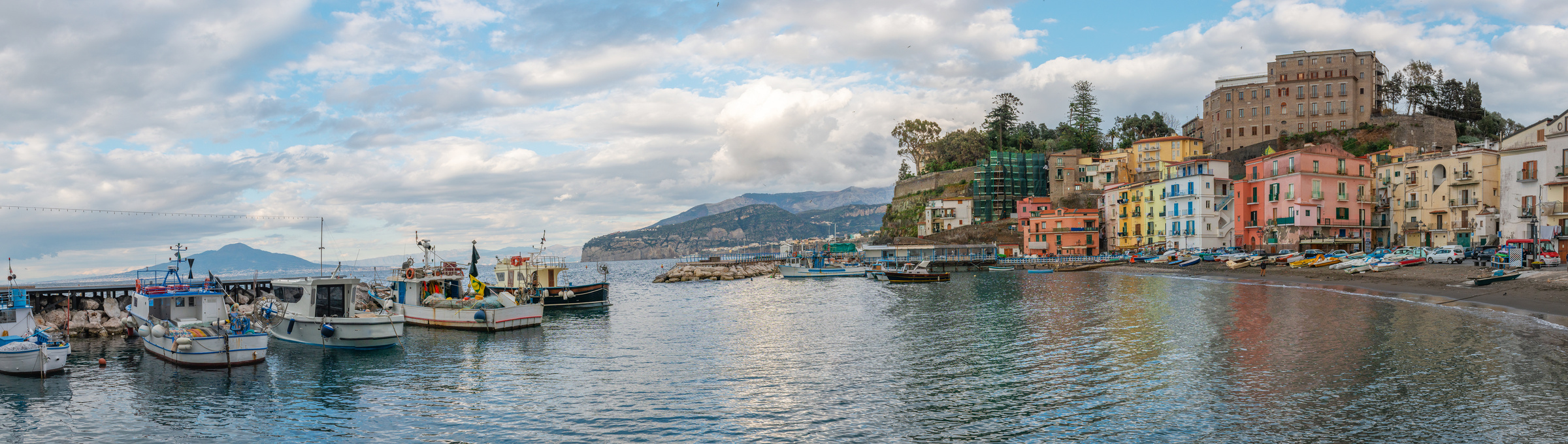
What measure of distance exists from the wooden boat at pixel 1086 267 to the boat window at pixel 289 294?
259 feet

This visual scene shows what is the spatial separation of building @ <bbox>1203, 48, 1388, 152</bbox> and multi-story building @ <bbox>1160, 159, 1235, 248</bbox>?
23.4 m

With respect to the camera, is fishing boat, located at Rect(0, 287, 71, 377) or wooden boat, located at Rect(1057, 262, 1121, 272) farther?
wooden boat, located at Rect(1057, 262, 1121, 272)

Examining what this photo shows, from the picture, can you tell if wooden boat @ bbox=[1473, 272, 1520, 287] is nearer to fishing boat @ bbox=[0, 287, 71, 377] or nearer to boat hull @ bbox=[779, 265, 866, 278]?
boat hull @ bbox=[779, 265, 866, 278]

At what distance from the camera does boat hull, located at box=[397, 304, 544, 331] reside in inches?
1528

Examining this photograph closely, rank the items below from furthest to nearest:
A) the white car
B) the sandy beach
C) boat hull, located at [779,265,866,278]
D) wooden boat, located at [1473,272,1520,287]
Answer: boat hull, located at [779,265,866,278]
the white car
wooden boat, located at [1473,272,1520,287]
the sandy beach

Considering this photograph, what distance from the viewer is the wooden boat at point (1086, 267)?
3659 inches

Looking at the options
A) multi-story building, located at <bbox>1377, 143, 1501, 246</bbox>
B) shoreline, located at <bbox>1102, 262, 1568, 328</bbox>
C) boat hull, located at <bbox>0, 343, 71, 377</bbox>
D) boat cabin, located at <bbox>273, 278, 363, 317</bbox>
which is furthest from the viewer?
multi-story building, located at <bbox>1377, 143, 1501, 246</bbox>

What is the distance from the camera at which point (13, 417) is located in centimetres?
2033

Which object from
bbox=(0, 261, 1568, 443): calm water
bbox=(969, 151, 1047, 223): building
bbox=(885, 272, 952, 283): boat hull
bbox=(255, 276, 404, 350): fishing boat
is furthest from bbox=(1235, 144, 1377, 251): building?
bbox=(255, 276, 404, 350): fishing boat

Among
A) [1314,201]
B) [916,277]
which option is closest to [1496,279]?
[1314,201]

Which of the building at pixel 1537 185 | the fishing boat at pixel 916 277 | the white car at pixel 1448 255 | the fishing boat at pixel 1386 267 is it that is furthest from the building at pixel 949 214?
the white car at pixel 1448 255

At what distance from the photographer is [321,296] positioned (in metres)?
34.2

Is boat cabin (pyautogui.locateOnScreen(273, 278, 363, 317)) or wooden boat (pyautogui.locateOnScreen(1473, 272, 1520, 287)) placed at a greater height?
boat cabin (pyautogui.locateOnScreen(273, 278, 363, 317))

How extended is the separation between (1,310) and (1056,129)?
474 ft
